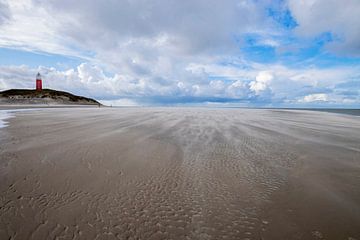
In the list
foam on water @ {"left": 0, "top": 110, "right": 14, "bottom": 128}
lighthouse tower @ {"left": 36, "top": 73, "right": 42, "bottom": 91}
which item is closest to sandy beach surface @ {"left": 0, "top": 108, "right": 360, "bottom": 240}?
foam on water @ {"left": 0, "top": 110, "right": 14, "bottom": 128}

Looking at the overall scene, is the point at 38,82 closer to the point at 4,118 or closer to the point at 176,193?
the point at 4,118

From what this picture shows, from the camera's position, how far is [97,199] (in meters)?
3.50

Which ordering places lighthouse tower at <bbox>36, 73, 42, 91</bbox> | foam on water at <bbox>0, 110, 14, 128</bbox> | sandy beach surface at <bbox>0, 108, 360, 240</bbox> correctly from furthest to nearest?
lighthouse tower at <bbox>36, 73, 42, 91</bbox> → foam on water at <bbox>0, 110, 14, 128</bbox> → sandy beach surface at <bbox>0, 108, 360, 240</bbox>

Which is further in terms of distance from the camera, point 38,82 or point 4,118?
point 38,82

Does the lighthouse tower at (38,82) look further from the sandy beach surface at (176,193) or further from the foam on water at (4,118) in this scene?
the sandy beach surface at (176,193)

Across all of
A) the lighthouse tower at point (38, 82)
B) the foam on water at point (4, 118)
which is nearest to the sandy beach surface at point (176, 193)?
the foam on water at point (4, 118)

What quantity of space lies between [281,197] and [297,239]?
1146 millimetres

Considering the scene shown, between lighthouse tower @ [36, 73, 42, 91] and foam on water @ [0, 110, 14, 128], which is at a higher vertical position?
lighthouse tower @ [36, 73, 42, 91]

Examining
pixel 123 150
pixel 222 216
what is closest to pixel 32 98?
pixel 123 150

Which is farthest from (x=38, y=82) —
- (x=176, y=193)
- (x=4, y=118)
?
(x=176, y=193)

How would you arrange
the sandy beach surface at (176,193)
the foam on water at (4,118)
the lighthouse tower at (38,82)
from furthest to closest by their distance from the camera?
the lighthouse tower at (38,82) < the foam on water at (4,118) < the sandy beach surface at (176,193)

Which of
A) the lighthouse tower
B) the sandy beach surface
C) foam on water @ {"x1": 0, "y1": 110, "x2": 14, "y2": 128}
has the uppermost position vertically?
the lighthouse tower

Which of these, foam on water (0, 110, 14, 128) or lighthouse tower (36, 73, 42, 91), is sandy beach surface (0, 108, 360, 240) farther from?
lighthouse tower (36, 73, 42, 91)

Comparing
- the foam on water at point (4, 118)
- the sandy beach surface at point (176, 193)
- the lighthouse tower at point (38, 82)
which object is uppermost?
the lighthouse tower at point (38, 82)
